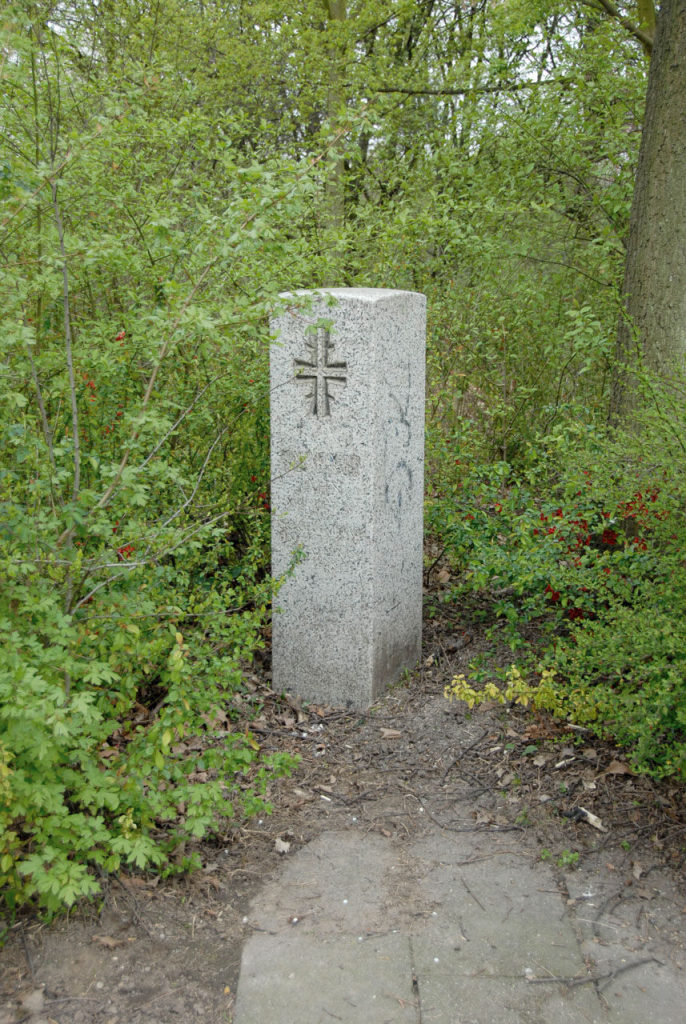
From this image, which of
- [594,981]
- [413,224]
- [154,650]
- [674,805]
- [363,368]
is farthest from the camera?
[413,224]

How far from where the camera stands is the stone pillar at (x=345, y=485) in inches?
140

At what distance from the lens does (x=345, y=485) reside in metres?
3.67

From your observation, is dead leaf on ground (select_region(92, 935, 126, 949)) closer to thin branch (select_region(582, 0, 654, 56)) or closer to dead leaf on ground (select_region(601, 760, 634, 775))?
dead leaf on ground (select_region(601, 760, 634, 775))

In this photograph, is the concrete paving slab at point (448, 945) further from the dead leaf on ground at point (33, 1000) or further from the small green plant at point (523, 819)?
the dead leaf on ground at point (33, 1000)

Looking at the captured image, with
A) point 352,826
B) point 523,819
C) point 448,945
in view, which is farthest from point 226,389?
point 448,945

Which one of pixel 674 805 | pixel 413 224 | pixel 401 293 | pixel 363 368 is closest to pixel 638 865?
pixel 674 805

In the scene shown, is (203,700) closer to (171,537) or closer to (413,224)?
(171,537)

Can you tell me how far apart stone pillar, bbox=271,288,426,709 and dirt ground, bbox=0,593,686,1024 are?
0.89ft

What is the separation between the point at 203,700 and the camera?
262cm

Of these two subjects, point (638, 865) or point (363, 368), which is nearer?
point (638, 865)

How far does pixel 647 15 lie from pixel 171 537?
5717mm

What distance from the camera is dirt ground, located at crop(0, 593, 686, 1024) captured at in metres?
2.23

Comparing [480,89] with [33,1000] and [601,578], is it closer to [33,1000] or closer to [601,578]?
[601,578]

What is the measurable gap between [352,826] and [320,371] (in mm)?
1863
